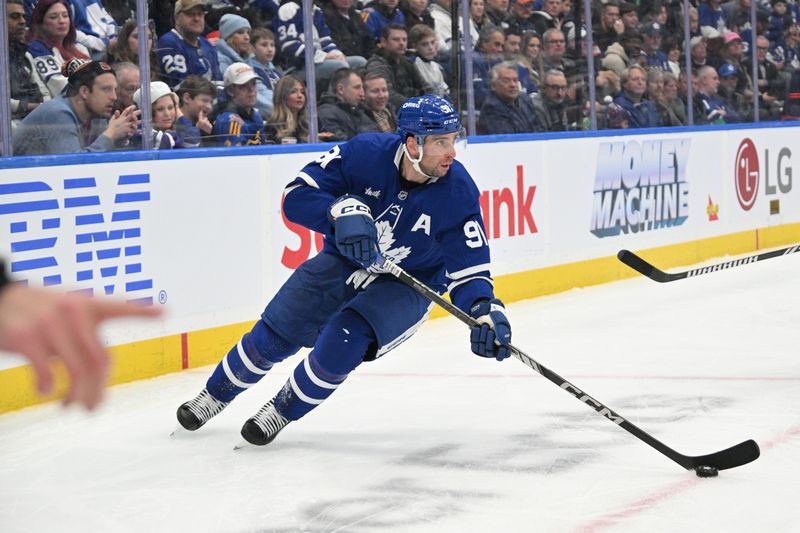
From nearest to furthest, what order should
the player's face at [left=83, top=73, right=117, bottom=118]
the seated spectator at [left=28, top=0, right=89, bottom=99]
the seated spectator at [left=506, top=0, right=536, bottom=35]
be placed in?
the seated spectator at [left=28, top=0, right=89, bottom=99]
the player's face at [left=83, top=73, right=117, bottom=118]
the seated spectator at [left=506, top=0, right=536, bottom=35]

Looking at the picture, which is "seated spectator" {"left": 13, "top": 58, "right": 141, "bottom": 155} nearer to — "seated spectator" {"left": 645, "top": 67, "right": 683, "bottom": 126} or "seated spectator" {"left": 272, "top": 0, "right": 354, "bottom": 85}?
"seated spectator" {"left": 272, "top": 0, "right": 354, "bottom": 85}

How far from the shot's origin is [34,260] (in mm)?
4090

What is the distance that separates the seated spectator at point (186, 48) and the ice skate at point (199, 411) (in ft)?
5.67

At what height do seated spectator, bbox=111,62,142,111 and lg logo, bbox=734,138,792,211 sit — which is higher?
seated spectator, bbox=111,62,142,111

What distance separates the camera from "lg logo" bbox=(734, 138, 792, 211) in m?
8.48

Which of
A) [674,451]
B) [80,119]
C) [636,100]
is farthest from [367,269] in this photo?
[636,100]

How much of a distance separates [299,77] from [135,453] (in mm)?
2522

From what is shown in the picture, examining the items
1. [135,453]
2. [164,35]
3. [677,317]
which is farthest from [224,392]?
[677,317]

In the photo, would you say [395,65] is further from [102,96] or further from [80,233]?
[80,233]

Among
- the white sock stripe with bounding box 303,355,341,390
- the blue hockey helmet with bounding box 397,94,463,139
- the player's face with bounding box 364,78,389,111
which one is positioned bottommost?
→ the white sock stripe with bounding box 303,355,341,390

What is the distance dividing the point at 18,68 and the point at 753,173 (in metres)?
5.98

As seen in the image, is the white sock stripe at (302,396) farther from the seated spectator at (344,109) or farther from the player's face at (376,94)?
the player's face at (376,94)

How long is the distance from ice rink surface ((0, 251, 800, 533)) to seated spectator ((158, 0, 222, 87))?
4.04 feet

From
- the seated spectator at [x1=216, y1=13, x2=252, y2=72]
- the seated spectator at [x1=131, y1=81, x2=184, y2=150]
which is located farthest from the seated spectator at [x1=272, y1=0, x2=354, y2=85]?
the seated spectator at [x1=131, y1=81, x2=184, y2=150]
